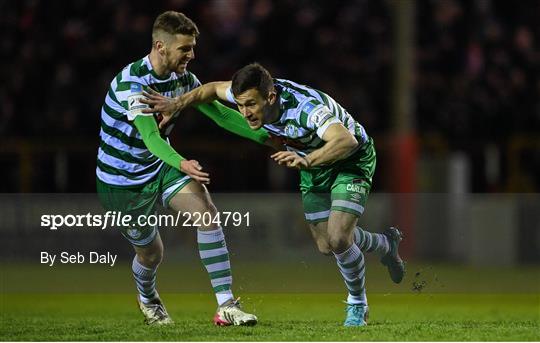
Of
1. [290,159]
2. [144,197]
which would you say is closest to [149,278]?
[144,197]

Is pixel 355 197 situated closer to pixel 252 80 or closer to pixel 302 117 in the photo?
pixel 302 117

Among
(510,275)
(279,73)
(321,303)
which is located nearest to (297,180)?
(279,73)

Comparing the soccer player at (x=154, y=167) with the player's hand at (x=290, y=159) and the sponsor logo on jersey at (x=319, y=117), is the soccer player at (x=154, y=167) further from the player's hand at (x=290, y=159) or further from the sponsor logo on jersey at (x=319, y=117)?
the player's hand at (x=290, y=159)

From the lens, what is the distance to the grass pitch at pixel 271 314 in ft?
26.2

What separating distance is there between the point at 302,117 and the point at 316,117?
0.10 metres

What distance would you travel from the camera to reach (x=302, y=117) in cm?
792

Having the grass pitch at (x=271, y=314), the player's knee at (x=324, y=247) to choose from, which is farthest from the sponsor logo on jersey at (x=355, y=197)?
the grass pitch at (x=271, y=314)

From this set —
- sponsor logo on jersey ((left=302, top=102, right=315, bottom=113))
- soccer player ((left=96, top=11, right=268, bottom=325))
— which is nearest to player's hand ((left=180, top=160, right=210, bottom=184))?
soccer player ((left=96, top=11, right=268, bottom=325))

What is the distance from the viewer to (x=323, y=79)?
56.9 ft

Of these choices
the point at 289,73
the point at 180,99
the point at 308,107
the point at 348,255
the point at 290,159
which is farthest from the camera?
the point at 289,73

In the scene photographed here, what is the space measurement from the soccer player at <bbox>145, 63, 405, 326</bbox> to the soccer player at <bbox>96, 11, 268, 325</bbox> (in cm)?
15

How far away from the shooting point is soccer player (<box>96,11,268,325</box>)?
8.10m

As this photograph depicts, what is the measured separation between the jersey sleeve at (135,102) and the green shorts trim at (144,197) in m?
0.39

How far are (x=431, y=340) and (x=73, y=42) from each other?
10879mm
